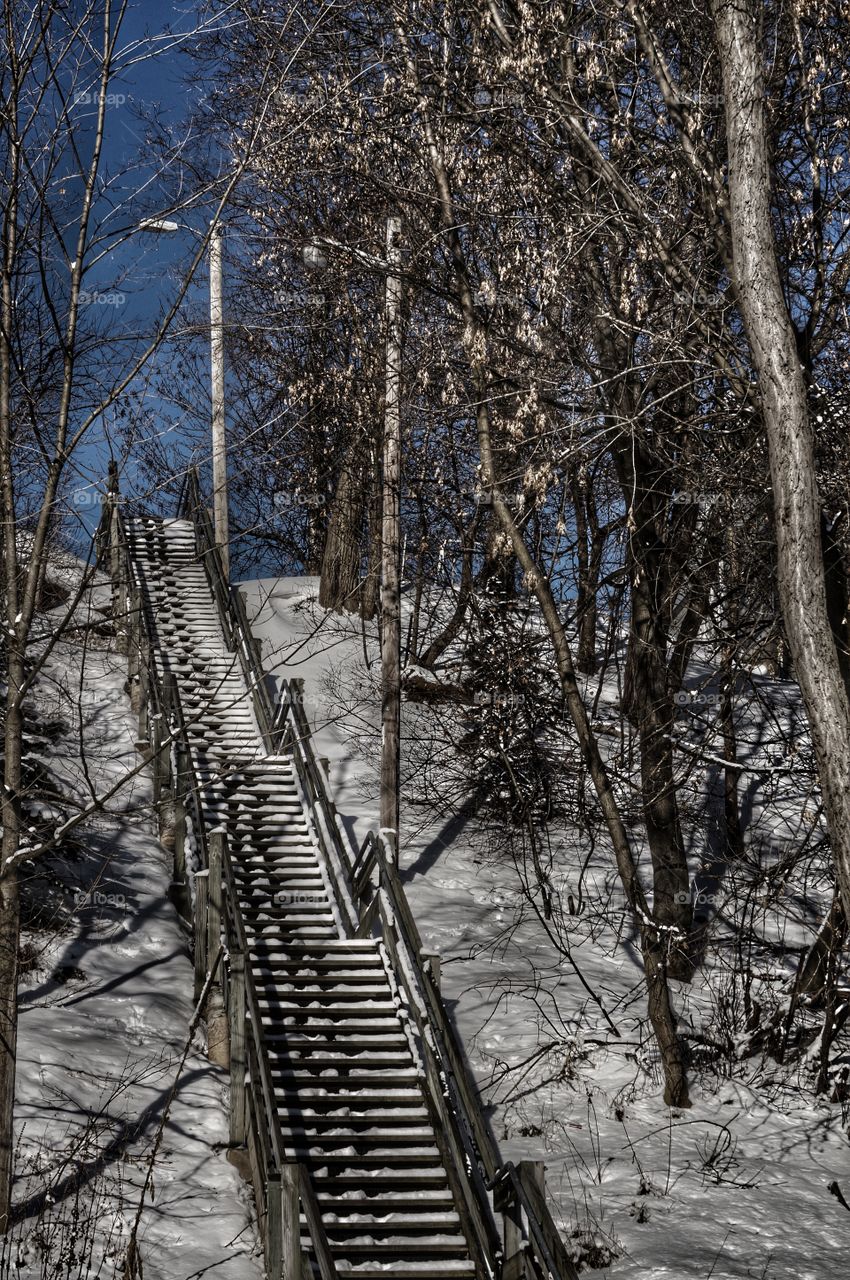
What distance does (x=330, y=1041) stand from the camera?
10.7m

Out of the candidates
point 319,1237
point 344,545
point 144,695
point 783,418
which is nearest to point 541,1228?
point 319,1237

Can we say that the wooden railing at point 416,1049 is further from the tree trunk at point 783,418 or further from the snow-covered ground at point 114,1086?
the tree trunk at point 783,418

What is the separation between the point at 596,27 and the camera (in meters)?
14.1

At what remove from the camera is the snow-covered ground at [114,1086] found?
8.60m

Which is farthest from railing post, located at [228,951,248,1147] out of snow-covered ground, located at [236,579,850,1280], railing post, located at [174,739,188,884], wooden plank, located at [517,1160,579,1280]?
railing post, located at [174,739,188,884]

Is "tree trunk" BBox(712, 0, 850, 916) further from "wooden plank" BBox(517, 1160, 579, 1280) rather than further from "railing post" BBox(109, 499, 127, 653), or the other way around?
"railing post" BBox(109, 499, 127, 653)

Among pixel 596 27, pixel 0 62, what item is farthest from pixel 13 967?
pixel 596 27

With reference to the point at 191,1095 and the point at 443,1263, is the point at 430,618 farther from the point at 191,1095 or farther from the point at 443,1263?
the point at 443,1263

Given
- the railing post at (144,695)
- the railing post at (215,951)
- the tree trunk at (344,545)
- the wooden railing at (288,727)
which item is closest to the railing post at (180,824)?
the wooden railing at (288,727)

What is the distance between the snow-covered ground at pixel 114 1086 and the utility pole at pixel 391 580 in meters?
2.96

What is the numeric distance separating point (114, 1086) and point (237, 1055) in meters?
1.10

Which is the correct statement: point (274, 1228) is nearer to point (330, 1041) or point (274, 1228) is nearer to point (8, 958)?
point (8, 958)

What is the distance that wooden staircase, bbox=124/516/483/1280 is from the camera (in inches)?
342

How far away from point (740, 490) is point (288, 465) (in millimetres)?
15459
